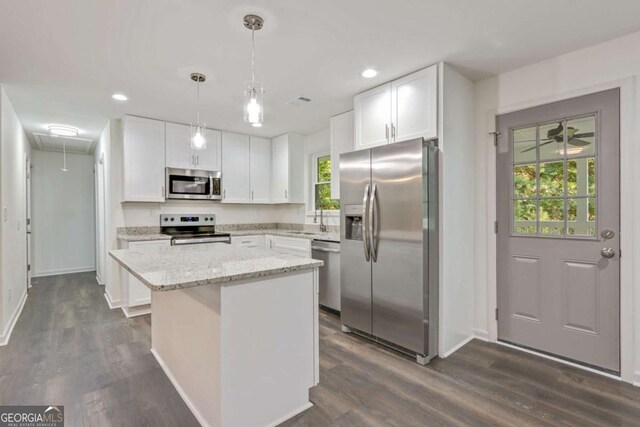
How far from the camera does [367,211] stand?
2.77m

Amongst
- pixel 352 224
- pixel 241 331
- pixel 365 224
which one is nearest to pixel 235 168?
pixel 352 224

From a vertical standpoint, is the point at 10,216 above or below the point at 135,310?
above

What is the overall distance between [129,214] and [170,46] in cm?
270

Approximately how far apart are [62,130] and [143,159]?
57.3 inches

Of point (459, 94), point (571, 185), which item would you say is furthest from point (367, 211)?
point (571, 185)

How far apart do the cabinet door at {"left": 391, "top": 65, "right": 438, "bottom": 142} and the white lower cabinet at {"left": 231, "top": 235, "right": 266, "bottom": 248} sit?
8.58 ft

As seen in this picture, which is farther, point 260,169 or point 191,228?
point 260,169

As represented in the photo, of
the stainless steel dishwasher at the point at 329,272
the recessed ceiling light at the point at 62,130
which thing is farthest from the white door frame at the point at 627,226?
the recessed ceiling light at the point at 62,130

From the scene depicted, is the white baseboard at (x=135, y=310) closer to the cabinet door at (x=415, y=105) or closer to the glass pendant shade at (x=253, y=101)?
the glass pendant shade at (x=253, y=101)

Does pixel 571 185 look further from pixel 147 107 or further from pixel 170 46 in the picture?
pixel 147 107

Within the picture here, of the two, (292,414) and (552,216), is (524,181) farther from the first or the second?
(292,414)

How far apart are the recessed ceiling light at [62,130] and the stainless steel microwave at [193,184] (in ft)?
5.17

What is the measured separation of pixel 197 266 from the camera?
1.66 metres

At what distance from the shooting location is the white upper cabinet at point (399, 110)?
2553 millimetres
